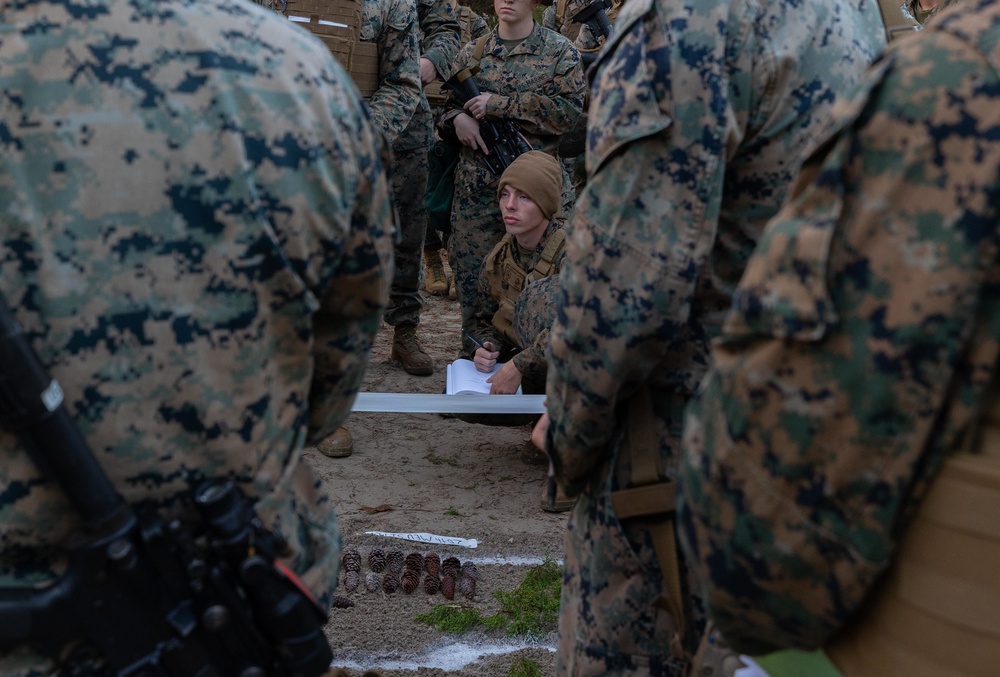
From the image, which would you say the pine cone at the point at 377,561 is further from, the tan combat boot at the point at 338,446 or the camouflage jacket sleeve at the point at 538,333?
the tan combat boot at the point at 338,446

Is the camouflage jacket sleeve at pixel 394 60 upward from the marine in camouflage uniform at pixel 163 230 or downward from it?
downward

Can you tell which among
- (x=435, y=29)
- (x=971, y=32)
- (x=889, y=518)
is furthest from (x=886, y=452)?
(x=435, y=29)

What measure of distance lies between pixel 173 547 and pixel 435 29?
19.1 ft

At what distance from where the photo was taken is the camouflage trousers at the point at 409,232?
6.23 metres

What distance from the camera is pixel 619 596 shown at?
6.19 ft

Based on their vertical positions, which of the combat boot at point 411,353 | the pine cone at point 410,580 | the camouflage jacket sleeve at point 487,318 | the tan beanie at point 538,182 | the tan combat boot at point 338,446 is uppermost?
the tan beanie at point 538,182

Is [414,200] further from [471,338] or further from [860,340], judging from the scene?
[860,340]

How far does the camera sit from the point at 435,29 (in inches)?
262

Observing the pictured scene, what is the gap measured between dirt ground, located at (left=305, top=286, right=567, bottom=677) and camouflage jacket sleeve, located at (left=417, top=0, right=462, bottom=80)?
2.13 meters

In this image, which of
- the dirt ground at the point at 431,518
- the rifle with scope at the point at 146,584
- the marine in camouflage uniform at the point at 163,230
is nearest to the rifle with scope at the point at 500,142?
the dirt ground at the point at 431,518

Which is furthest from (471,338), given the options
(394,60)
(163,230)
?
(163,230)

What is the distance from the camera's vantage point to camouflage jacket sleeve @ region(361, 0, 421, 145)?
A: 532 cm

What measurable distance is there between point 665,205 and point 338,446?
3.57 m

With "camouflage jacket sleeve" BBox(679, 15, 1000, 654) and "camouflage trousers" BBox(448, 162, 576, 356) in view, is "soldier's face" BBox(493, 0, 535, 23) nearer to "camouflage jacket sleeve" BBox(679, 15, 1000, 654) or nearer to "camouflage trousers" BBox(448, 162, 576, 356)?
"camouflage trousers" BBox(448, 162, 576, 356)
